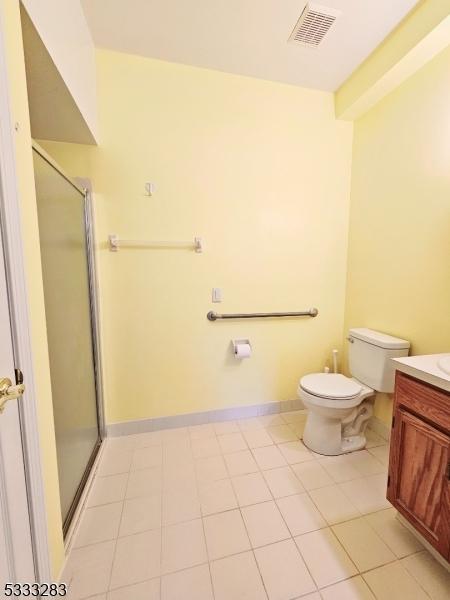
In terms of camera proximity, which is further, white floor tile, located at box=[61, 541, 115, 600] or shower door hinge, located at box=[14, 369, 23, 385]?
white floor tile, located at box=[61, 541, 115, 600]

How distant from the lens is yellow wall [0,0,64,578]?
0.78 metres

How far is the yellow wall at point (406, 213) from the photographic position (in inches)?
57.7

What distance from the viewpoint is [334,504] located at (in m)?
1.37

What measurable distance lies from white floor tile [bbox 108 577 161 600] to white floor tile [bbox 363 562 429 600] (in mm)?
814

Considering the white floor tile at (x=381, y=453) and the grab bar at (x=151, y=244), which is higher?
the grab bar at (x=151, y=244)

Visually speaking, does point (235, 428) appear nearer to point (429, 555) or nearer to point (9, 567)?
point (429, 555)

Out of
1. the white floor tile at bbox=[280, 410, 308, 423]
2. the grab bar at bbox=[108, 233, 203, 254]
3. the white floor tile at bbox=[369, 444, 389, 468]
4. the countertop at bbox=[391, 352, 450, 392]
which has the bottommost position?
the white floor tile at bbox=[280, 410, 308, 423]

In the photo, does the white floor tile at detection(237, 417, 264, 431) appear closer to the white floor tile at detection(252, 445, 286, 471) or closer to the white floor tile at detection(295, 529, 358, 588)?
the white floor tile at detection(252, 445, 286, 471)

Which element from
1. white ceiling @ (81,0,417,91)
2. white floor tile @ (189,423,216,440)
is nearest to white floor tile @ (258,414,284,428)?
white floor tile @ (189,423,216,440)

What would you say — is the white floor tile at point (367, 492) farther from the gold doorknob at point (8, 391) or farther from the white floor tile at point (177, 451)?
the gold doorknob at point (8, 391)

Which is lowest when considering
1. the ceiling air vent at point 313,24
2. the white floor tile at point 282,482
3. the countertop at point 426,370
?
the white floor tile at point 282,482

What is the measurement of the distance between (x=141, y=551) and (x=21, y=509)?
628mm

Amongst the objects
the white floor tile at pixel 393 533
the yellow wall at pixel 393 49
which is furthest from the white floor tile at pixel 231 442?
the yellow wall at pixel 393 49

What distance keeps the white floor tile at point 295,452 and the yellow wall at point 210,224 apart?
0.44 meters
